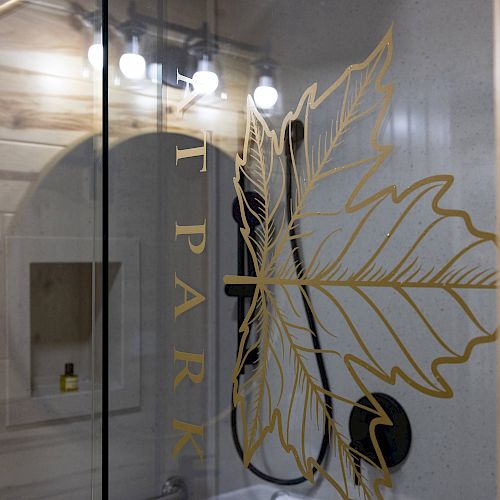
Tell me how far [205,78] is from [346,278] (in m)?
0.45

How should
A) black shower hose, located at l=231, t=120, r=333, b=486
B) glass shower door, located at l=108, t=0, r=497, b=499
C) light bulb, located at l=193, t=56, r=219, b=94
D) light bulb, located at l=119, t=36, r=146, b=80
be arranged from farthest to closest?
light bulb, located at l=119, t=36, r=146, b=80, light bulb, located at l=193, t=56, r=219, b=94, black shower hose, located at l=231, t=120, r=333, b=486, glass shower door, located at l=108, t=0, r=497, b=499

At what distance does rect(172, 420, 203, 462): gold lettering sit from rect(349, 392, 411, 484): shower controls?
1.11 feet

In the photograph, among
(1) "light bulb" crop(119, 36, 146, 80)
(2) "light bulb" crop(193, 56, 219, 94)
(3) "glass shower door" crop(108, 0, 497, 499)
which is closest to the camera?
(3) "glass shower door" crop(108, 0, 497, 499)

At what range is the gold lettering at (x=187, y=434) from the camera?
119 centimetres

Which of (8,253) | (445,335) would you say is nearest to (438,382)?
(445,335)

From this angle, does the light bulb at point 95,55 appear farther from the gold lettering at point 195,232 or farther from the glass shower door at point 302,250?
the gold lettering at point 195,232

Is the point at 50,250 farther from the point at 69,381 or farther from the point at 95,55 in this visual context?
the point at 95,55

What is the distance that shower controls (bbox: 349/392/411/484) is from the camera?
0.90 meters

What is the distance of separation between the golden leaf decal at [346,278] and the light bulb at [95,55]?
440 mm

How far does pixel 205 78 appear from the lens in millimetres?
1191

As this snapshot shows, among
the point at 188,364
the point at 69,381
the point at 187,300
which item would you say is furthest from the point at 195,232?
the point at 69,381

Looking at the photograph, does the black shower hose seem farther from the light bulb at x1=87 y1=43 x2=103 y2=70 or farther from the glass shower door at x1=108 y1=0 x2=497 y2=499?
the light bulb at x1=87 y1=43 x2=103 y2=70

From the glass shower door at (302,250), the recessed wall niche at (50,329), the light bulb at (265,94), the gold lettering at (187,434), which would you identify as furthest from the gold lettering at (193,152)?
the gold lettering at (187,434)

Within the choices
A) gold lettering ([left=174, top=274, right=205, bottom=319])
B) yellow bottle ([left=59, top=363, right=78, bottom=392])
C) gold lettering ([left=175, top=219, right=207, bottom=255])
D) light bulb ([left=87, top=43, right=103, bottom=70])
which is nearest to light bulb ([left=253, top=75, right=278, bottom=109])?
gold lettering ([left=175, top=219, right=207, bottom=255])
